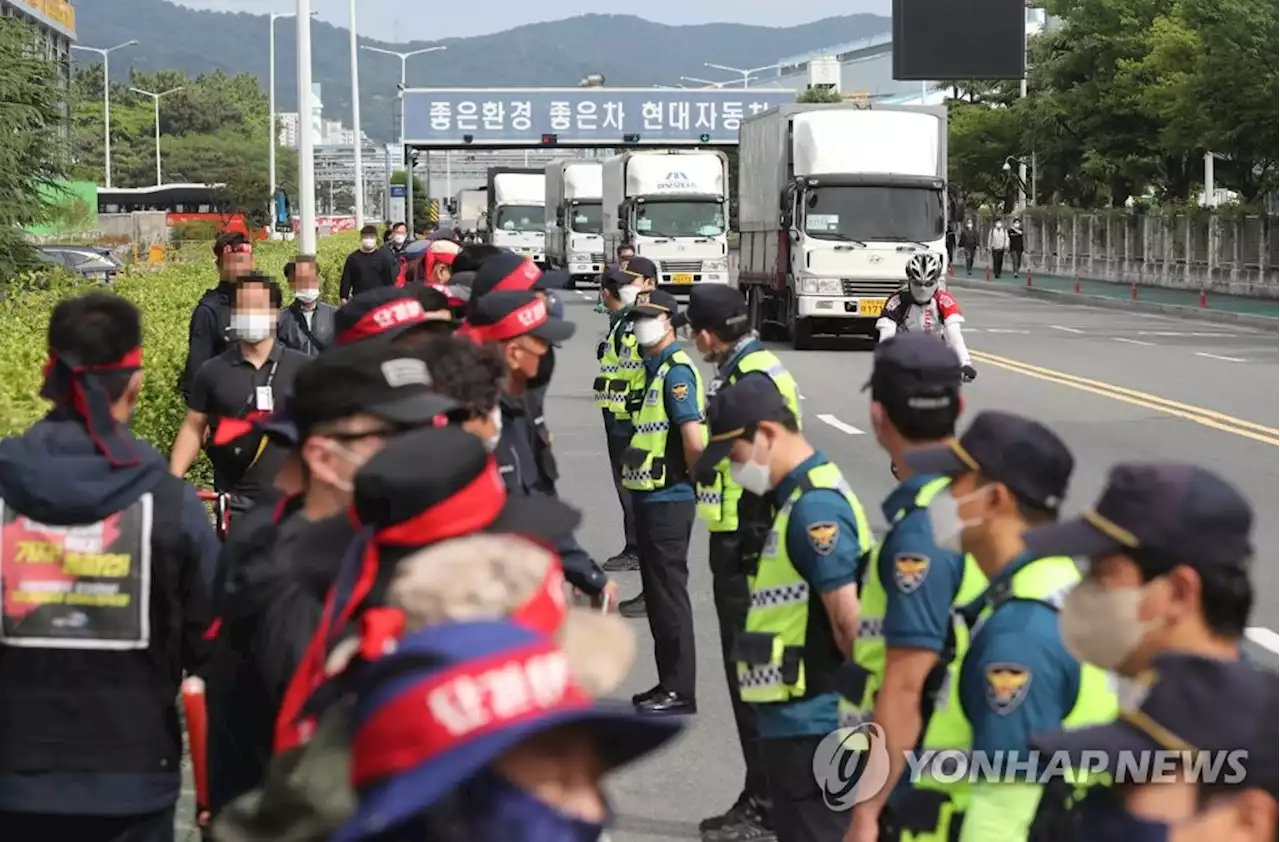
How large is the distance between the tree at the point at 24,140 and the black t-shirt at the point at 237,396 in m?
19.3

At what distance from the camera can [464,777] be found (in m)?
2.18

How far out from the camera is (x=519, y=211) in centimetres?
6775

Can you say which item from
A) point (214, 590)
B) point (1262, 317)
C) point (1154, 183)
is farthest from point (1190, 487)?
point (1154, 183)

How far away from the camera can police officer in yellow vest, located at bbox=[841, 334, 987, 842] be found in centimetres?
402

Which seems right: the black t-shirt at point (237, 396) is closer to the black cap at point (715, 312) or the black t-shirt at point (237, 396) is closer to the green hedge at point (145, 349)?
the green hedge at point (145, 349)

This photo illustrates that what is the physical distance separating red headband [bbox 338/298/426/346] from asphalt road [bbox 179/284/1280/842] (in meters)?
2.32

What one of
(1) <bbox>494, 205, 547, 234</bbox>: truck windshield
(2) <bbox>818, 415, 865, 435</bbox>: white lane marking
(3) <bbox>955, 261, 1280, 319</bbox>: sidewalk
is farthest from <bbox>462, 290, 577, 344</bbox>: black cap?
(1) <bbox>494, 205, 547, 234</bbox>: truck windshield

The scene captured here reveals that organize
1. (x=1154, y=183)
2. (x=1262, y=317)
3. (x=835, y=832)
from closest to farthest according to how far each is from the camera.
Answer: (x=835, y=832)
(x=1262, y=317)
(x=1154, y=183)

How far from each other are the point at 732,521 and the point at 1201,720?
459 cm

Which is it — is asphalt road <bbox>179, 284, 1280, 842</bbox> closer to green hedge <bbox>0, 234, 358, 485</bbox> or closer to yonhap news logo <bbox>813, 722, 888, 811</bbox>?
yonhap news logo <bbox>813, 722, 888, 811</bbox>

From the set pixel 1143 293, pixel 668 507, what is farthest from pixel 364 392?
pixel 1143 293

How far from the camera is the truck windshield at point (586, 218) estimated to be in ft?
184

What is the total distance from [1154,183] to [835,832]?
179 feet

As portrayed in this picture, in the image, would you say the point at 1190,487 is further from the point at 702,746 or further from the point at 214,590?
the point at 702,746
